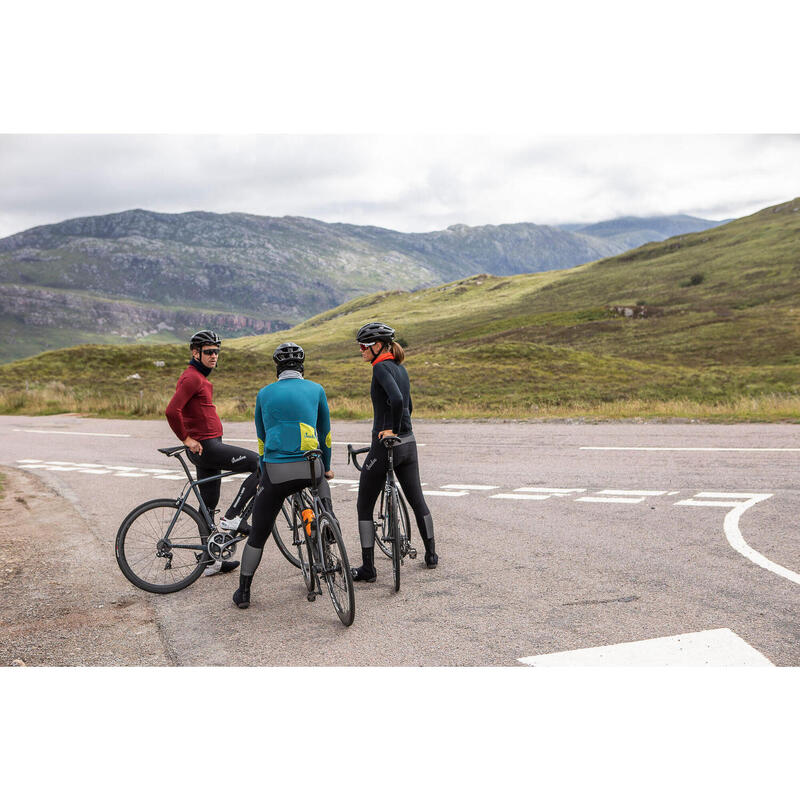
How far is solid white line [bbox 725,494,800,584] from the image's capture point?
6.17 metres

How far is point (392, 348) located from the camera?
6539 millimetres

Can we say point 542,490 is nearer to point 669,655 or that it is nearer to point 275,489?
point 275,489

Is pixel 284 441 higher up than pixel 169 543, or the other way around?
pixel 284 441

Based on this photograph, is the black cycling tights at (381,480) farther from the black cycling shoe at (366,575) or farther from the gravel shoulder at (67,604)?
the gravel shoulder at (67,604)

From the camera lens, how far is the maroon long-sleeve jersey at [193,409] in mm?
6906

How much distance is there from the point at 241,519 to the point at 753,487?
7.22 meters

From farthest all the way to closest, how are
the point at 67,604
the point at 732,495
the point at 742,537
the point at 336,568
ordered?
the point at 732,495 < the point at 742,537 < the point at 67,604 < the point at 336,568

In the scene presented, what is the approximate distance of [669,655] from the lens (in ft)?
15.1

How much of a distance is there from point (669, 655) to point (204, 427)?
15.3ft

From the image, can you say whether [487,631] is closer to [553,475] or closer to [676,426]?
[553,475]

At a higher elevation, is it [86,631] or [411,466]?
[411,466]

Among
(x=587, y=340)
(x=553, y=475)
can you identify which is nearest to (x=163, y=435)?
(x=553, y=475)

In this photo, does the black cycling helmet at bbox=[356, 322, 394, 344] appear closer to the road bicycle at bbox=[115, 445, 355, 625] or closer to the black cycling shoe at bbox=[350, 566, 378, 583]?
the road bicycle at bbox=[115, 445, 355, 625]

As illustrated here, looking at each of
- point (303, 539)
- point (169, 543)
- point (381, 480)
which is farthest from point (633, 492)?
point (169, 543)
